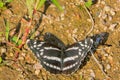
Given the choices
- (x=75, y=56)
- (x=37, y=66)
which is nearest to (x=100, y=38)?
(x=75, y=56)

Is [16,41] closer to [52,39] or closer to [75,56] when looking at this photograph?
[52,39]

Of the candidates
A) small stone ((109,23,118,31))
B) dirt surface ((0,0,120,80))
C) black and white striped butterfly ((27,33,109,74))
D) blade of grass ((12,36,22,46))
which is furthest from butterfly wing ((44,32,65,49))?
small stone ((109,23,118,31))

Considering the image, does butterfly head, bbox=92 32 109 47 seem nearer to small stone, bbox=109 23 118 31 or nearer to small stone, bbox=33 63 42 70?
small stone, bbox=109 23 118 31

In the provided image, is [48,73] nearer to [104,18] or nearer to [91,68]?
[91,68]

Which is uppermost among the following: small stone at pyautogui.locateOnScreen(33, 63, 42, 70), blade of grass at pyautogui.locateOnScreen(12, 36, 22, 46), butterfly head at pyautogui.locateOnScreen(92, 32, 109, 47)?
blade of grass at pyautogui.locateOnScreen(12, 36, 22, 46)

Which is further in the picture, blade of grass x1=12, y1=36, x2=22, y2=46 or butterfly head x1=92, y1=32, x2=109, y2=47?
butterfly head x1=92, y1=32, x2=109, y2=47

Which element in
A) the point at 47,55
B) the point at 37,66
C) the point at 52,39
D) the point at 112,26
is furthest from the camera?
the point at 112,26

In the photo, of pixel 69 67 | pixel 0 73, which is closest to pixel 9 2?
pixel 0 73
